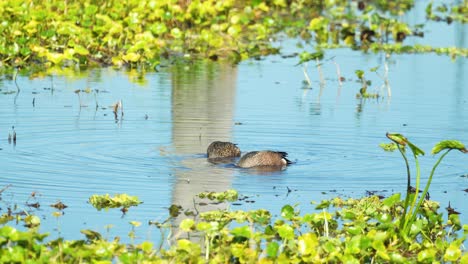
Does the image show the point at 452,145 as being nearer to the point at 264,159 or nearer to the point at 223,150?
the point at 264,159

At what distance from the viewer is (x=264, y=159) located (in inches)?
380

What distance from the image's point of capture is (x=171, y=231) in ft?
23.0

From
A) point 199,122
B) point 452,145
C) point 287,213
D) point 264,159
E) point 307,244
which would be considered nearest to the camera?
point 307,244

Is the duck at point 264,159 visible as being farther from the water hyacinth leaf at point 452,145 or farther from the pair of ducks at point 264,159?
the water hyacinth leaf at point 452,145

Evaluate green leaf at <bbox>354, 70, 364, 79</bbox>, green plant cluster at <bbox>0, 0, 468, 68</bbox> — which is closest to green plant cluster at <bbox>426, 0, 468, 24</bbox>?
green plant cluster at <bbox>0, 0, 468, 68</bbox>

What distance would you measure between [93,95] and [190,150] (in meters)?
3.01

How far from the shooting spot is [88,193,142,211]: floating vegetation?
7.85m

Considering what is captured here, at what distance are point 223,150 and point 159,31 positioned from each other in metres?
6.94

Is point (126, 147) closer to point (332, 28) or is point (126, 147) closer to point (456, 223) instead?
point (456, 223)

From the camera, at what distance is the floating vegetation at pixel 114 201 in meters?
7.85

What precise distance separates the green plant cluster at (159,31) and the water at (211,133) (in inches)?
23.3

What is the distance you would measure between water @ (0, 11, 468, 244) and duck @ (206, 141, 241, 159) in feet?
0.44

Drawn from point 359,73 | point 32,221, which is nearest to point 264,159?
point 32,221

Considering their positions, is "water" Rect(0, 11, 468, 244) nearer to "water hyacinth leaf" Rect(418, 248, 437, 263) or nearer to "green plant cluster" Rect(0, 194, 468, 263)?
"green plant cluster" Rect(0, 194, 468, 263)
